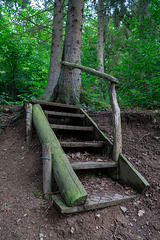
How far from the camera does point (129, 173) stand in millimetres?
2518

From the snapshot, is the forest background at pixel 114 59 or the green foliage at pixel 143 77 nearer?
the green foliage at pixel 143 77

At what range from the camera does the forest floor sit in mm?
1752

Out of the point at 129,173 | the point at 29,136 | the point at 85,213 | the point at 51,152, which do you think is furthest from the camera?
the point at 29,136

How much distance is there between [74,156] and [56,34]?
233 inches

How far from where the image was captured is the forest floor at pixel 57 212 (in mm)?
1752

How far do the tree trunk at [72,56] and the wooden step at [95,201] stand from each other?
2747 mm

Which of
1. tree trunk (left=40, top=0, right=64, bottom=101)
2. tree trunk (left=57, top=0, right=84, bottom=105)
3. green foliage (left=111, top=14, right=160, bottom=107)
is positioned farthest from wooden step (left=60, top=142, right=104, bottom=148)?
tree trunk (left=40, top=0, right=64, bottom=101)

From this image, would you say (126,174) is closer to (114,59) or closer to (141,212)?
(141,212)

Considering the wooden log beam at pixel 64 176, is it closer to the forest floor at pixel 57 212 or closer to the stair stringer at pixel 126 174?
the forest floor at pixel 57 212

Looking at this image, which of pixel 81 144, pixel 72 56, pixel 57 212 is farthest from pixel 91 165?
pixel 72 56

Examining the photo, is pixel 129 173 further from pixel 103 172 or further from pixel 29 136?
pixel 29 136

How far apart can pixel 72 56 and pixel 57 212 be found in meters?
3.92

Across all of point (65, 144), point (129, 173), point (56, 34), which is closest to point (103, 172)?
point (129, 173)

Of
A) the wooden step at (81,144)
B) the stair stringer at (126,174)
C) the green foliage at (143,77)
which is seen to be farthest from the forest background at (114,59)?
the stair stringer at (126,174)
